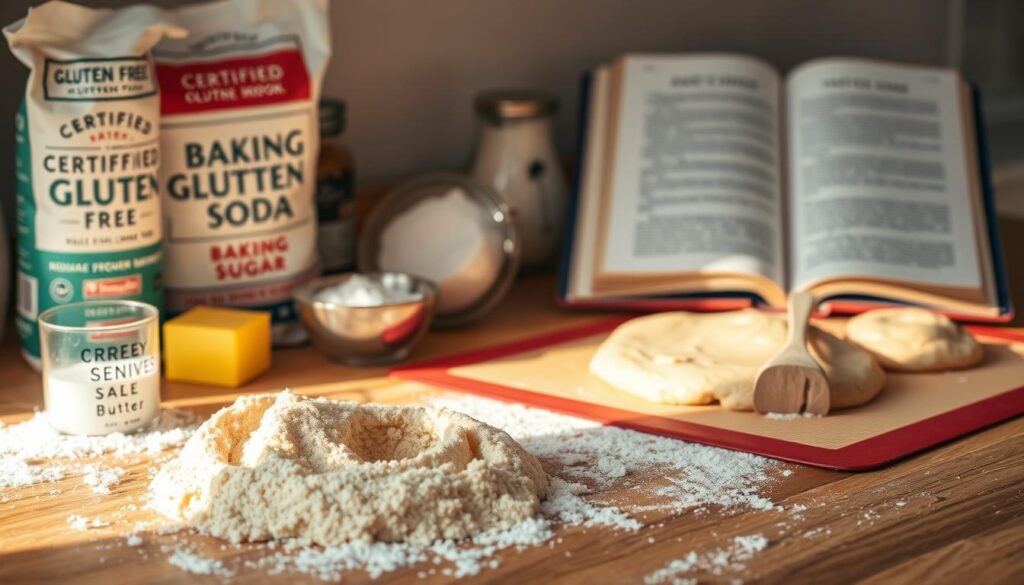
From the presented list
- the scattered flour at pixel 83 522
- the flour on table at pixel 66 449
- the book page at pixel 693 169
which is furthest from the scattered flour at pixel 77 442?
the book page at pixel 693 169

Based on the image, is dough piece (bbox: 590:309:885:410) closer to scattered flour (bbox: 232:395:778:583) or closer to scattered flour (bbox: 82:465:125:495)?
scattered flour (bbox: 232:395:778:583)

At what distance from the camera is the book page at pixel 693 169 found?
142 centimetres

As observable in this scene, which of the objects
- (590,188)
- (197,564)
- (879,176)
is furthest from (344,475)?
(879,176)

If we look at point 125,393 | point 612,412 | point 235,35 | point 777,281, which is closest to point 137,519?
point 125,393

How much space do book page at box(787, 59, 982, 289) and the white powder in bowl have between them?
1.05 feet

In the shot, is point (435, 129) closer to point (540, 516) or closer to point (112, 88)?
point (112, 88)

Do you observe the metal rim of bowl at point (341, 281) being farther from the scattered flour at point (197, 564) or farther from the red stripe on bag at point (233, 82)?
the scattered flour at point (197, 564)

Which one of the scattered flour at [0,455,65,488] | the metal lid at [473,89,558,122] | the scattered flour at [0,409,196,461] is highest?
the metal lid at [473,89,558,122]

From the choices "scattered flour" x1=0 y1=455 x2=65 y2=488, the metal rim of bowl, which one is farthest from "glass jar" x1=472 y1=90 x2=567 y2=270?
"scattered flour" x1=0 y1=455 x2=65 y2=488

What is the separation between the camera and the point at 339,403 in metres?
0.96

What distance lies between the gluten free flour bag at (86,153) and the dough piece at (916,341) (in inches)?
25.1

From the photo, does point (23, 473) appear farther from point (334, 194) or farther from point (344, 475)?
point (334, 194)

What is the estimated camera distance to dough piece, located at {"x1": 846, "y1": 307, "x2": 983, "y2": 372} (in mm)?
1192

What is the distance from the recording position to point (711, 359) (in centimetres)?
116
